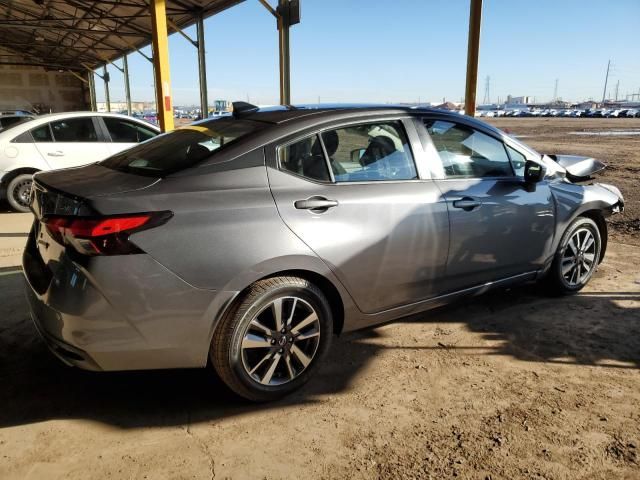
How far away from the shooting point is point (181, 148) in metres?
2.80

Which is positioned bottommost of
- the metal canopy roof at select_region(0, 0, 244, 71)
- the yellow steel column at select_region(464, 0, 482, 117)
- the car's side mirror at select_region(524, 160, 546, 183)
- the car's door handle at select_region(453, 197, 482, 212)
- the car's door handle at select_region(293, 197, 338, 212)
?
the car's door handle at select_region(453, 197, 482, 212)

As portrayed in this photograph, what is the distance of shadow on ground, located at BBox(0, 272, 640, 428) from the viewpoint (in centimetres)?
258

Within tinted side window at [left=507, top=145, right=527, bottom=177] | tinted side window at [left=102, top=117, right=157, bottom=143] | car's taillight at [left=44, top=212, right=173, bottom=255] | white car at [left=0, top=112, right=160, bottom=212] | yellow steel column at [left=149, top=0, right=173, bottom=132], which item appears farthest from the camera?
yellow steel column at [left=149, top=0, right=173, bottom=132]

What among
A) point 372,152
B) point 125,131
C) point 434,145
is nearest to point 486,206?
point 434,145

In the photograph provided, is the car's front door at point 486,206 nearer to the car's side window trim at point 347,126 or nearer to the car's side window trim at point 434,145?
the car's side window trim at point 434,145

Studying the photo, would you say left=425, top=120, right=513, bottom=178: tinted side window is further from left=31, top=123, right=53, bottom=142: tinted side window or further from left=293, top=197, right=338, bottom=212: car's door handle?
left=31, top=123, right=53, bottom=142: tinted side window

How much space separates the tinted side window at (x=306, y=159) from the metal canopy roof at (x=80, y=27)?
35.6ft

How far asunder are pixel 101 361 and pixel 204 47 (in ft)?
44.2

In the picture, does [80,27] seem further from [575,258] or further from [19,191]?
[575,258]

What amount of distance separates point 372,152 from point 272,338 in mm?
1286

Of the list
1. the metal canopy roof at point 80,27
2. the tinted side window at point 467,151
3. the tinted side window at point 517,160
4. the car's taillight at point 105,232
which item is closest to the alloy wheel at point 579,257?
the tinted side window at point 517,160

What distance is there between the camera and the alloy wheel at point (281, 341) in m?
2.50

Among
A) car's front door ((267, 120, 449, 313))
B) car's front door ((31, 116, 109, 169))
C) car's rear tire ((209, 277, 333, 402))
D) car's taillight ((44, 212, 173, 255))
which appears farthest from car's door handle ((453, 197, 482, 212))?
car's front door ((31, 116, 109, 169))

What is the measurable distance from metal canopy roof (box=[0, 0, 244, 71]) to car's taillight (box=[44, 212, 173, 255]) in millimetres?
11438
